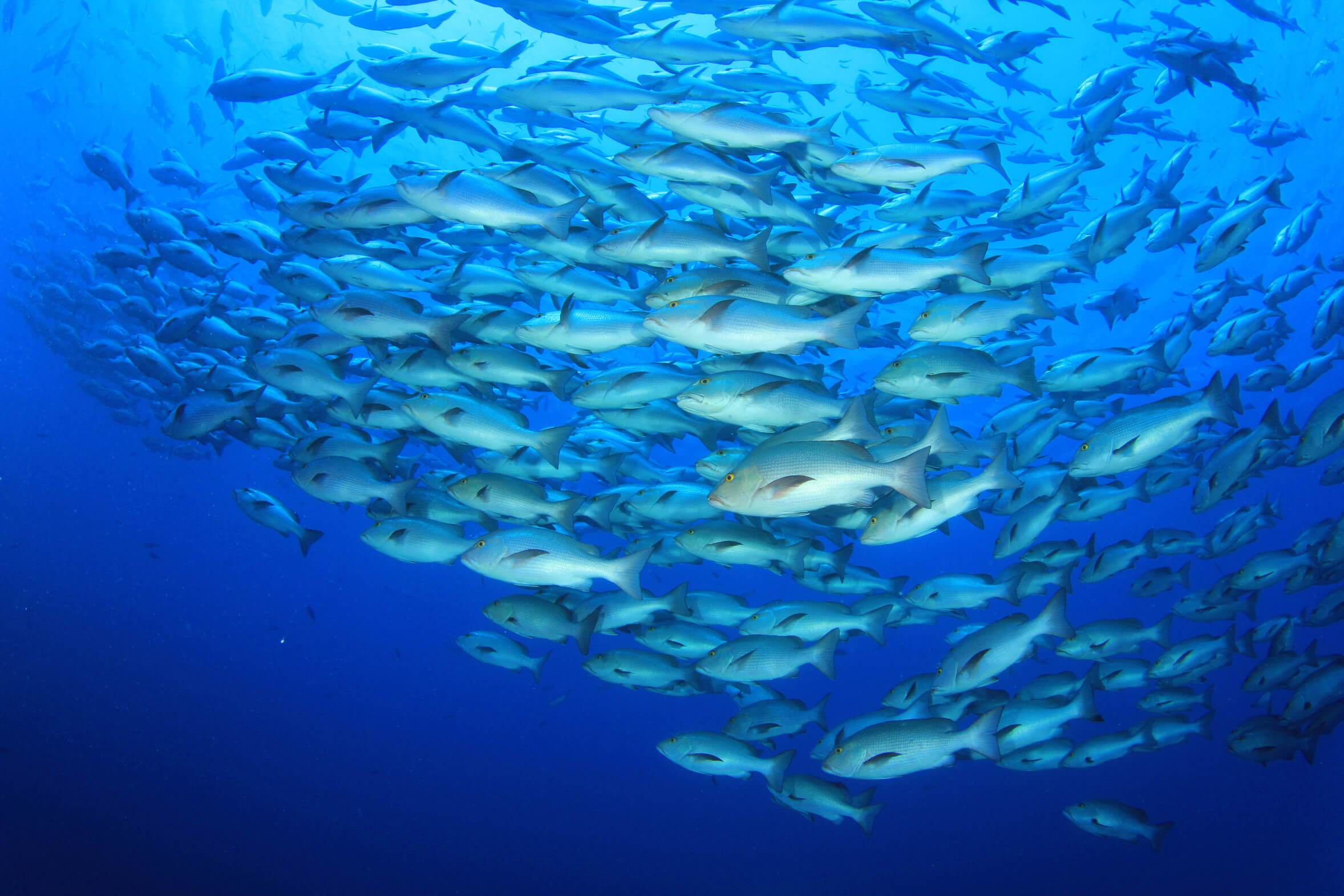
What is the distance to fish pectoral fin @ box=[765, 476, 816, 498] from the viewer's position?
314 centimetres

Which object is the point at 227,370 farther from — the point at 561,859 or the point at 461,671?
the point at 461,671

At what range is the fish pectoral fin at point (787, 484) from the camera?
314 centimetres

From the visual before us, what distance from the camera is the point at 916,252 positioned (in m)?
3.83

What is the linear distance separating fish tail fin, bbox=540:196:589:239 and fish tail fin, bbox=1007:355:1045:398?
3.06 m

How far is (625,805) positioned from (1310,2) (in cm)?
3227

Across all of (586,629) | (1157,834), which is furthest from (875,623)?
(1157,834)

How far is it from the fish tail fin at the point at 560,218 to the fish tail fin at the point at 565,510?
6.00 feet

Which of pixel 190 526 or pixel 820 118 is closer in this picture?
pixel 820 118

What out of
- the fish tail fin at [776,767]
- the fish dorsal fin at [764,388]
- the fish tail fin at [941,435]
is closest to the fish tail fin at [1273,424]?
the fish tail fin at [941,435]

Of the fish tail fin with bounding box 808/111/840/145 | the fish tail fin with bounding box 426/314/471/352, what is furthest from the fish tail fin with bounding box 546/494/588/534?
Answer: the fish tail fin with bounding box 808/111/840/145

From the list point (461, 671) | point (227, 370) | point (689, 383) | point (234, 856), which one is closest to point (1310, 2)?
point (689, 383)

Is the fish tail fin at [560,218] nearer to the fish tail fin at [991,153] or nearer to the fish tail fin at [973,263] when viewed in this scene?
the fish tail fin at [973,263]

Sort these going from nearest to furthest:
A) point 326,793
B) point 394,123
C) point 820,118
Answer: point 820,118, point 394,123, point 326,793

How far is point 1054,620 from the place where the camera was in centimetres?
441
